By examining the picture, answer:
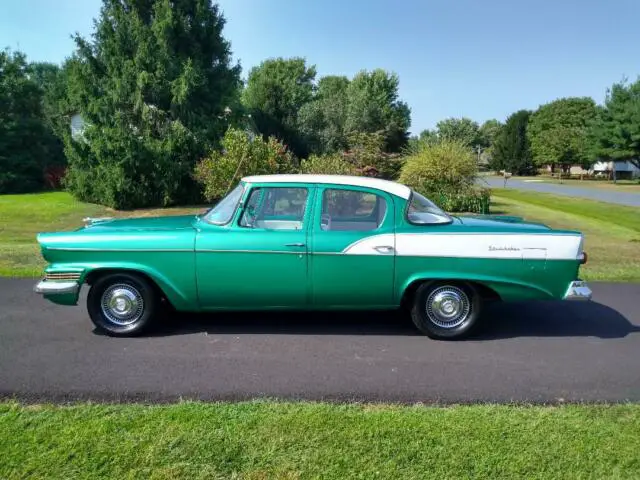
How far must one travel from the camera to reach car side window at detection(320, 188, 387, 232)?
5.02m

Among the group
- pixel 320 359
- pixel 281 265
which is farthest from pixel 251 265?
pixel 320 359

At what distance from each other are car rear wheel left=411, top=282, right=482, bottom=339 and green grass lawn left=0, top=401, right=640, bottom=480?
149 centimetres

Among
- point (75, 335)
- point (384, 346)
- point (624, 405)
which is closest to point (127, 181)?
point (75, 335)

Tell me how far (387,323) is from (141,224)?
9.26 ft

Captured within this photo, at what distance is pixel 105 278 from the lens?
4977 millimetres

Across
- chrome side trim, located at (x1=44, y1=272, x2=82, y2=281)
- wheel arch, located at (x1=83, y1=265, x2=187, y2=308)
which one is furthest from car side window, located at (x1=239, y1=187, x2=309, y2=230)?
chrome side trim, located at (x1=44, y1=272, x2=82, y2=281)

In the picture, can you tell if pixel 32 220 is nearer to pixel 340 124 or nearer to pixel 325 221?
pixel 325 221

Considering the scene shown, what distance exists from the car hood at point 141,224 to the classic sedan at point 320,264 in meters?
0.07

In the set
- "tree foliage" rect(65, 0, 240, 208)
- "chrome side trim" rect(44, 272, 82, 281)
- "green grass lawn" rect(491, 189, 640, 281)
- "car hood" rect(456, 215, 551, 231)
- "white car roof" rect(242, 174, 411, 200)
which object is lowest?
"green grass lawn" rect(491, 189, 640, 281)

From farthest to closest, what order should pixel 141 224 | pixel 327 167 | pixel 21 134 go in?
pixel 21 134, pixel 327 167, pixel 141 224

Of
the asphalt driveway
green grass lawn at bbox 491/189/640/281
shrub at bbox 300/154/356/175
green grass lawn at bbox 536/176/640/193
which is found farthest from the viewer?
green grass lawn at bbox 536/176/640/193

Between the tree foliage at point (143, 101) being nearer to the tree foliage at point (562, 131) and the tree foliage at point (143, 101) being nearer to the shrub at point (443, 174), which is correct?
the shrub at point (443, 174)

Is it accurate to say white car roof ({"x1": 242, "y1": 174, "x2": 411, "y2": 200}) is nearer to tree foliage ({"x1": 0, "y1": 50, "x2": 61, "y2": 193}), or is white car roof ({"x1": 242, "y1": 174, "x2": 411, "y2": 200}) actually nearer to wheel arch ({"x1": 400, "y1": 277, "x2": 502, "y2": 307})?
wheel arch ({"x1": 400, "y1": 277, "x2": 502, "y2": 307})

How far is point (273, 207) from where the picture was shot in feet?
17.1
